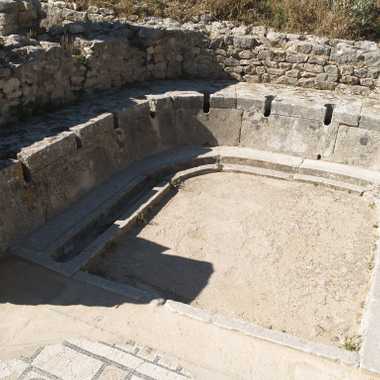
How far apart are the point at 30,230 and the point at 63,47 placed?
3712 mm

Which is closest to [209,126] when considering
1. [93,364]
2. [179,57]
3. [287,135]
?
[287,135]

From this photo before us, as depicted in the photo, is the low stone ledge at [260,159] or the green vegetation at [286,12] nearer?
the low stone ledge at [260,159]

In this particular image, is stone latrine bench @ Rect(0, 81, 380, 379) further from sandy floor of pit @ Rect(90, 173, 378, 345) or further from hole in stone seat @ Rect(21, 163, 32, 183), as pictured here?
sandy floor of pit @ Rect(90, 173, 378, 345)

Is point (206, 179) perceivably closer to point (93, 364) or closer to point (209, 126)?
point (209, 126)

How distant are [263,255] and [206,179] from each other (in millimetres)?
2440

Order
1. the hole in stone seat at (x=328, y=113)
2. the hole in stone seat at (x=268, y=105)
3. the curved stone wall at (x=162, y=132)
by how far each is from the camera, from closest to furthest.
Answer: the curved stone wall at (x=162, y=132) < the hole in stone seat at (x=328, y=113) < the hole in stone seat at (x=268, y=105)

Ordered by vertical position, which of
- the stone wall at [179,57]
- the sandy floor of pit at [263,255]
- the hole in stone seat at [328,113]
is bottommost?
the sandy floor of pit at [263,255]

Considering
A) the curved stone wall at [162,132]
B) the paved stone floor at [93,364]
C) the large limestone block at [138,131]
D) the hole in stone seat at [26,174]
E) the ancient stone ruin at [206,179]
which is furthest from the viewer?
the large limestone block at [138,131]

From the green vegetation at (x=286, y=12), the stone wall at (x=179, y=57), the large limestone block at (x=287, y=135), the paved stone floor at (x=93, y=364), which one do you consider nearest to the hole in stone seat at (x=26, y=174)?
the stone wall at (x=179, y=57)

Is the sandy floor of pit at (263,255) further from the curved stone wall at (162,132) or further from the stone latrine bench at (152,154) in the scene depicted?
the curved stone wall at (162,132)

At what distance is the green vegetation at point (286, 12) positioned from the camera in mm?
9914

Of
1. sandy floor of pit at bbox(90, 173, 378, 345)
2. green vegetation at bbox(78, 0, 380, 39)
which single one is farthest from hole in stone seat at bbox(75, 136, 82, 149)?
green vegetation at bbox(78, 0, 380, 39)

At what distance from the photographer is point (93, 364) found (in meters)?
4.11

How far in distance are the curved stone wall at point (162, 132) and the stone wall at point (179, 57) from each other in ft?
1.27
